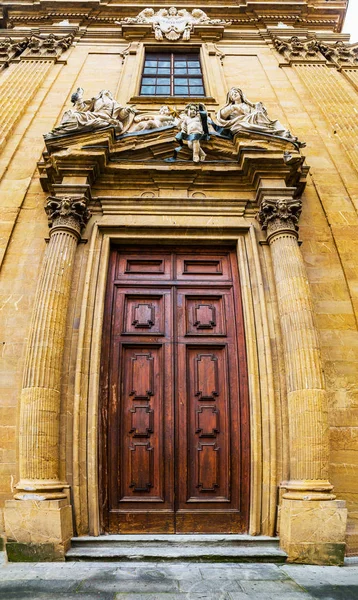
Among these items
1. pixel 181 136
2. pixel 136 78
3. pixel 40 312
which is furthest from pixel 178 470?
pixel 136 78

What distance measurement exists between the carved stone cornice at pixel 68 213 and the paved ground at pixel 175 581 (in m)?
4.25

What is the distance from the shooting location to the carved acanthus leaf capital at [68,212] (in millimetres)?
5977

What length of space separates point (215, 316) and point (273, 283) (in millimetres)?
983

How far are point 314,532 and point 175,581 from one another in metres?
1.63

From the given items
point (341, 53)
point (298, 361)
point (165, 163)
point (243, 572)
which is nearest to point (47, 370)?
point (243, 572)

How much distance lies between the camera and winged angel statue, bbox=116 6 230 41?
1153 cm

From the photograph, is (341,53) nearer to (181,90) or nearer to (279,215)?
(181,90)

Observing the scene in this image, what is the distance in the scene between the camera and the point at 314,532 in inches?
163

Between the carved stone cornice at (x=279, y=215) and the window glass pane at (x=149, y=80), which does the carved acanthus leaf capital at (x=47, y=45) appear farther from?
the carved stone cornice at (x=279, y=215)

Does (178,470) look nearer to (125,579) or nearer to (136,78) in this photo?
(125,579)

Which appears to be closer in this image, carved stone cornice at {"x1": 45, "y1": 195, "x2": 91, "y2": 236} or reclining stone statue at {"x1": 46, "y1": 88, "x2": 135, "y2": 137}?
carved stone cornice at {"x1": 45, "y1": 195, "x2": 91, "y2": 236}

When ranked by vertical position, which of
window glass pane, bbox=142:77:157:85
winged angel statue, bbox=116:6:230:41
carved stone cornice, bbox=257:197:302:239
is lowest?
carved stone cornice, bbox=257:197:302:239

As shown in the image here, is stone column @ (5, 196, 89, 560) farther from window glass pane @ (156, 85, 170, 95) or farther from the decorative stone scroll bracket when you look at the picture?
the decorative stone scroll bracket

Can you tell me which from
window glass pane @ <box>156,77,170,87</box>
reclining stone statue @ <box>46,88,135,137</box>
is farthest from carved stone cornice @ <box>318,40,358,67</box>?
reclining stone statue @ <box>46,88,135,137</box>
